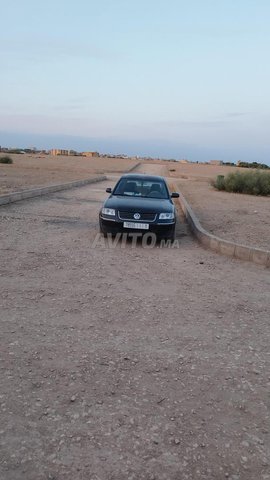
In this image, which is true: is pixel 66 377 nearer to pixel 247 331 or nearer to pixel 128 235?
pixel 247 331

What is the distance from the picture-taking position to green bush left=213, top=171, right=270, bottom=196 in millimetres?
22266

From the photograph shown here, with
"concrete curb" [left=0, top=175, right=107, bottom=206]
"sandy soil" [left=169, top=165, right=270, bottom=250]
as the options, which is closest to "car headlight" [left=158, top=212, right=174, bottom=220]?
"sandy soil" [left=169, top=165, right=270, bottom=250]

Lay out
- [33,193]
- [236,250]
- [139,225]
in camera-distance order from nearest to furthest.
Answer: [236,250] → [139,225] → [33,193]

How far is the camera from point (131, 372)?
3.41 m

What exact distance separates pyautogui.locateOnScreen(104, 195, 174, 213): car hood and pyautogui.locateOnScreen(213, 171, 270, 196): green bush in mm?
14485

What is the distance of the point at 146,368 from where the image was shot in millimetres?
3486

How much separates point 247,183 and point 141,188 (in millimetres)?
14399

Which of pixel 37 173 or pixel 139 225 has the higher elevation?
pixel 139 225

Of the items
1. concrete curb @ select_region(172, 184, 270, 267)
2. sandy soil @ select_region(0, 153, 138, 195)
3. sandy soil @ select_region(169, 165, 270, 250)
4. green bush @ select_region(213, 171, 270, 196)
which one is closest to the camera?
concrete curb @ select_region(172, 184, 270, 267)

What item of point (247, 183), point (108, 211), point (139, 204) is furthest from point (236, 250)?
point (247, 183)

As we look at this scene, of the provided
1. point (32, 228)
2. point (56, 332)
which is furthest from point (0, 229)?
point (56, 332)

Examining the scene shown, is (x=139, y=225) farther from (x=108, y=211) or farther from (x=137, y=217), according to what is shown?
(x=108, y=211)

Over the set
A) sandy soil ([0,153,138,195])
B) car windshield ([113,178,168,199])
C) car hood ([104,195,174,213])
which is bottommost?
sandy soil ([0,153,138,195])

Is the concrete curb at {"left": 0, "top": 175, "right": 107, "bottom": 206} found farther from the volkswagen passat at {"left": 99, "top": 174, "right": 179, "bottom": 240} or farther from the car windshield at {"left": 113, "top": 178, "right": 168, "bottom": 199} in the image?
the volkswagen passat at {"left": 99, "top": 174, "right": 179, "bottom": 240}
